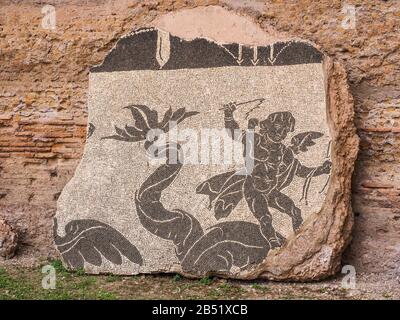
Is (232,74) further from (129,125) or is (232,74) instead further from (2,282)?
(2,282)

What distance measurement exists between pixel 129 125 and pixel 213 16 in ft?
3.19

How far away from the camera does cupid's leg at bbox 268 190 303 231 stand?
160 inches

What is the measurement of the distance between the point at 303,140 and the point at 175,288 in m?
1.25

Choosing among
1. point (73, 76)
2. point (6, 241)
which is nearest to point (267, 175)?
point (73, 76)

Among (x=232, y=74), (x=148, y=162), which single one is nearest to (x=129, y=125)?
(x=148, y=162)

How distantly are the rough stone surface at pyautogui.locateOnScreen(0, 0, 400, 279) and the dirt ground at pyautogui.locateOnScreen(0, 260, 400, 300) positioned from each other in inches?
22.4

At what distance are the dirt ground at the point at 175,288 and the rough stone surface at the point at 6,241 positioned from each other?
1.23 ft

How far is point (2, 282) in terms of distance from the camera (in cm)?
417

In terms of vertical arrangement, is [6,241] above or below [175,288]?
above

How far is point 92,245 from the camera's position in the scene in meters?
4.29

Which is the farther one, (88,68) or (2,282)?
(88,68)

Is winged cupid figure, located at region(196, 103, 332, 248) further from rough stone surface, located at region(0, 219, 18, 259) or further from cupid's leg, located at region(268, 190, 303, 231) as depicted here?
rough stone surface, located at region(0, 219, 18, 259)

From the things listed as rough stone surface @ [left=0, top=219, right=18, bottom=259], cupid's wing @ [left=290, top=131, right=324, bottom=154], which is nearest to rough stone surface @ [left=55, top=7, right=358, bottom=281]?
cupid's wing @ [left=290, top=131, right=324, bottom=154]

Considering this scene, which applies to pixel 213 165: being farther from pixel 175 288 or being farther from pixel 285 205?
pixel 175 288
